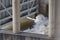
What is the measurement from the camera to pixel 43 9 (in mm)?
5613

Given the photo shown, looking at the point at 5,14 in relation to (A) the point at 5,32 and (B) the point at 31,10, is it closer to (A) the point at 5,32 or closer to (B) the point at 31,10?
(B) the point at 31,10

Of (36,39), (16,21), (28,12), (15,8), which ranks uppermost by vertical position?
(28,12)

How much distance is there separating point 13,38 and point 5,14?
1.97 m

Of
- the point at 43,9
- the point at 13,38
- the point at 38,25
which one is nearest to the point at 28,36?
the point at 13,38

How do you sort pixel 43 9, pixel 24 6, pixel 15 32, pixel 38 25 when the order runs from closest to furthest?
pixel 15 32
pixel 38 25
pixel 24 6
pixel 43 9

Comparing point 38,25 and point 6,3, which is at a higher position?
point 6,3

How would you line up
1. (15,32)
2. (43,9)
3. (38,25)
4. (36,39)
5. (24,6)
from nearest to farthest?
(36,39) < (15,32) < (38,25) < (24,6) < (43,9)

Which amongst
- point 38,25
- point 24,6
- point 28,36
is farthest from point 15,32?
point 24,6

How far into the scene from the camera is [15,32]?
8.28 feet

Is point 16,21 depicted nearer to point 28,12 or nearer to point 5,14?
point 5,14

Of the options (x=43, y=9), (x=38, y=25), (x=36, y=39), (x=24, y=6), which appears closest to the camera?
(x=36, y=39)

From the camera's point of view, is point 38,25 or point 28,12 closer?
point 38,25

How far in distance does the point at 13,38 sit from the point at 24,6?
2676 mm

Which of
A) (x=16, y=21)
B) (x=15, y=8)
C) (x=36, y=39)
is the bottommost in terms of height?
(x=36, y=39)
